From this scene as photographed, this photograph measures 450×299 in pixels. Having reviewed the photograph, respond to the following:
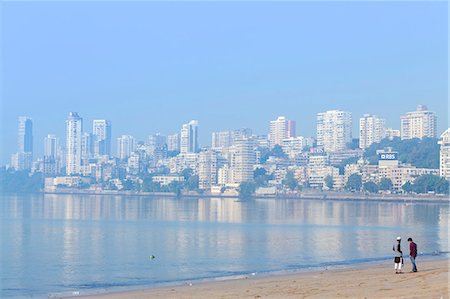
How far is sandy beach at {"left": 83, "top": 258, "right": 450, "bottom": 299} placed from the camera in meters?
13.2

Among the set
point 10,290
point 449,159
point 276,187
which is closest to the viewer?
point 10,290

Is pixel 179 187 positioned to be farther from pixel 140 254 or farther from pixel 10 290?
pixel 10 290

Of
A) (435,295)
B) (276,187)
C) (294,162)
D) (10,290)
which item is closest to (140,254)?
(10,290)

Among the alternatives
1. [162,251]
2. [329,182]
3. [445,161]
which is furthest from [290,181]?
[162,251]

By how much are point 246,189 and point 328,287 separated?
4465 inches

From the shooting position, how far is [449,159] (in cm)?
11762

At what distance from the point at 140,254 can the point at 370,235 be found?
12307 mm

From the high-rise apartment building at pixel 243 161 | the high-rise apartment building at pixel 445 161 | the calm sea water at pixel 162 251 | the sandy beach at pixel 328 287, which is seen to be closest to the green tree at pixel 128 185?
the high-rise apartment building at pixel 243 161

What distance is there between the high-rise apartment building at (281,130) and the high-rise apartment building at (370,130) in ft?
83.7

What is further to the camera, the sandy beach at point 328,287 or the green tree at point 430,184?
the green tree at point 430,184

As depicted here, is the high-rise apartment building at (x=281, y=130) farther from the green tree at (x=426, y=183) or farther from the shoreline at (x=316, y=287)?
the shoreline at (x=316, y=287)

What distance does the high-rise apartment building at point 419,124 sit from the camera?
15515 centimetres

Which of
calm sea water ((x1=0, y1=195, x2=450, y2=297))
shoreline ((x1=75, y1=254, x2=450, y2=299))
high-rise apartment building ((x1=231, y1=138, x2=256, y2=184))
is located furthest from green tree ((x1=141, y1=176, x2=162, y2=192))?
shoreline ((x1=75, y1=254, x2=450, y2=299))

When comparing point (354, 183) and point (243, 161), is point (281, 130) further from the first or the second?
point (354, 183)
